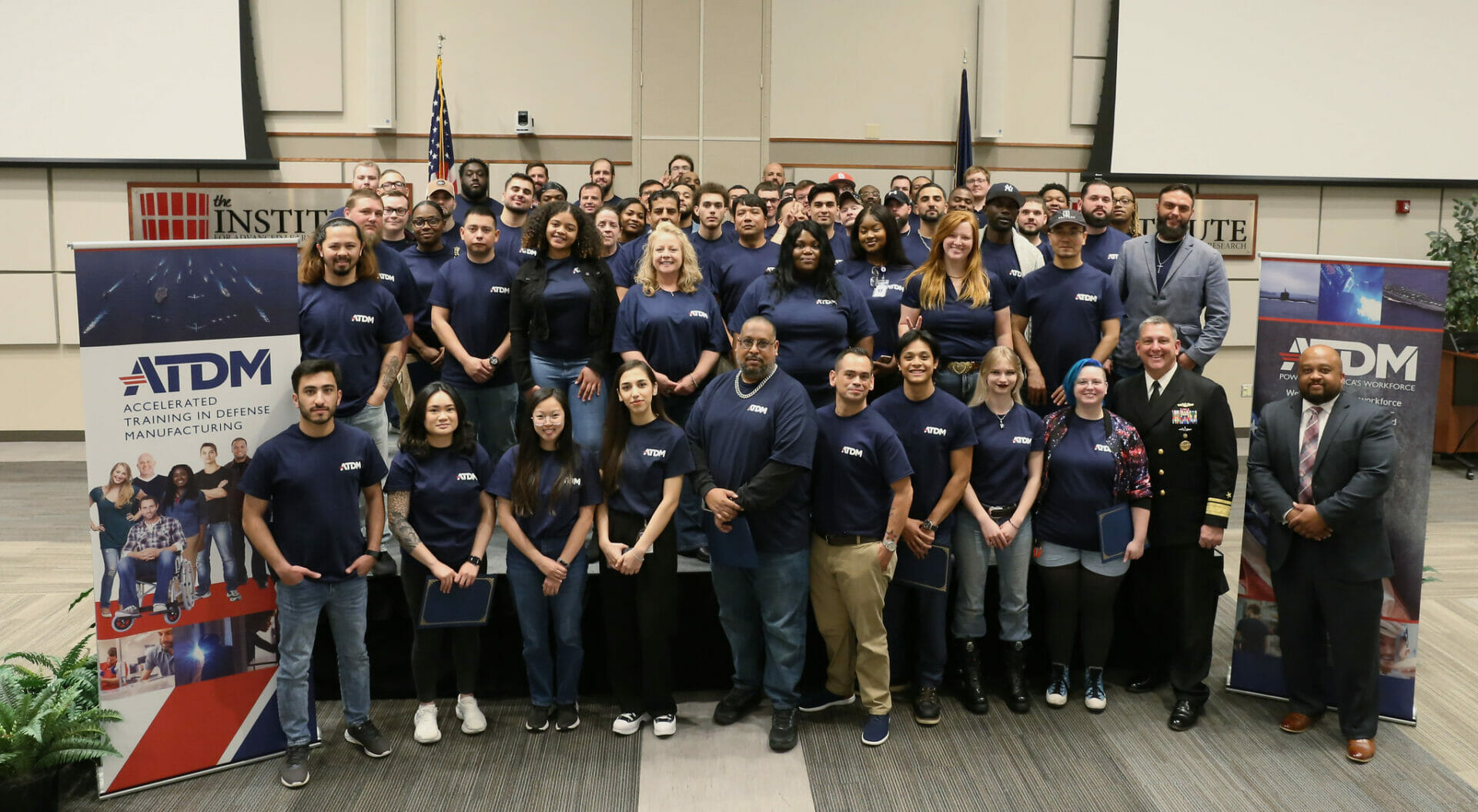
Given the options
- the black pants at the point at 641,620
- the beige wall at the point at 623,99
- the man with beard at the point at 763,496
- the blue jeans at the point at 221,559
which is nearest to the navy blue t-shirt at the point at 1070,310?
the man with beard at the point at 763,496

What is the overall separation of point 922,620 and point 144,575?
3.04 m

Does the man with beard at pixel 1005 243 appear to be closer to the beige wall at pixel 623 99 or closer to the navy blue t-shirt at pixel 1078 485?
the navy blue t-shirt at pixel 1078 485

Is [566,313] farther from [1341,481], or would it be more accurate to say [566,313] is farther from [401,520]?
[1341,481]

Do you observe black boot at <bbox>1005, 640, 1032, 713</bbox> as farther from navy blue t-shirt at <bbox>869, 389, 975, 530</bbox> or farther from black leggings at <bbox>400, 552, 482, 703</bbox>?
black leggings at <bbox>400, 552, 482, 703</bbox>

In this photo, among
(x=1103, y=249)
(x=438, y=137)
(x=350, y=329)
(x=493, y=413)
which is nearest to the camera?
(x=350, y=329)

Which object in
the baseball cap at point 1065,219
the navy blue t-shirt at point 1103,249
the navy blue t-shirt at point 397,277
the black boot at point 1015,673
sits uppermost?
the baseball cap at point 1065,219

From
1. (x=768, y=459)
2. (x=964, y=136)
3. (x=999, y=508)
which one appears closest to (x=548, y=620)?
(x=768, y=459)

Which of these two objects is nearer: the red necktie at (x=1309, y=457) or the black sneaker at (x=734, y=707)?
the red necktie at (x=1309, y=457)

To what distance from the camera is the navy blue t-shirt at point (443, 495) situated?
4383 millimetres

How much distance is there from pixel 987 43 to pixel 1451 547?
5.28 metres

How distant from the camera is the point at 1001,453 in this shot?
15.6 ft

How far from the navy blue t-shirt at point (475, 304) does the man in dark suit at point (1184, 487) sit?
9.48ft

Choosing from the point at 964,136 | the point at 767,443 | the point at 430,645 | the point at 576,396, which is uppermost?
the point at 964,136

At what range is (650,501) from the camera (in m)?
4.54
